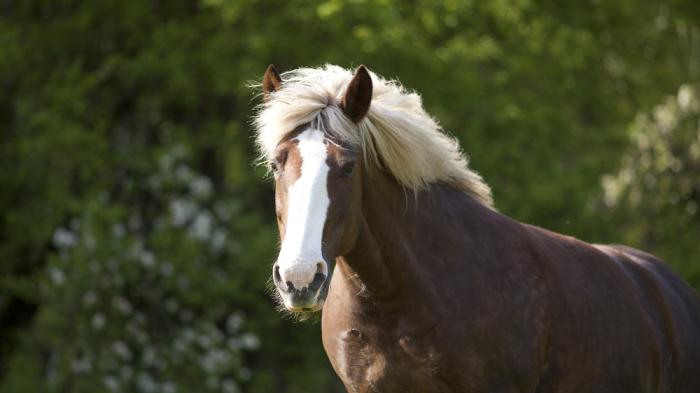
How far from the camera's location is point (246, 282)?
1370 centimetres

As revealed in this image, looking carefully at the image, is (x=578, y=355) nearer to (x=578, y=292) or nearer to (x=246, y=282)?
(x=578, y=292)

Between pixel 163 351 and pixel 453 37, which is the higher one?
pixel 453 37

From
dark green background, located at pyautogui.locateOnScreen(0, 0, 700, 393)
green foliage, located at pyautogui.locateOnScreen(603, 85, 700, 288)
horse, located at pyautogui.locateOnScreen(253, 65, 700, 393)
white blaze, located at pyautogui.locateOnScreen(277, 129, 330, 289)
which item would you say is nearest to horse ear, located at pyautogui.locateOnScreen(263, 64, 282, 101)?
horse, located at pyautogui.locateOnScreen(253, 65, 700, 393)

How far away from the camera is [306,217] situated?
4.32 m

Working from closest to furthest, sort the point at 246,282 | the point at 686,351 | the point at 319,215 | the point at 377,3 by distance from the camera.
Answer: the point at 319,215 < the point at 686,351 < the point at 377,3 < the point at 246,282

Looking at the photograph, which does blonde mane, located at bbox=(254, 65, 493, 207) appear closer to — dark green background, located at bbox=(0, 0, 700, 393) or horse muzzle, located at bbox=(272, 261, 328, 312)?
horse muzzle, located at bbox=(272, 261, 328, 312)

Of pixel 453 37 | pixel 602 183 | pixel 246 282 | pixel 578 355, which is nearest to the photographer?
pixel 578 355

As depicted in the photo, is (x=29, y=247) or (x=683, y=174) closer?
(x=29, y=247)

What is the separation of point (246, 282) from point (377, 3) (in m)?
3.91

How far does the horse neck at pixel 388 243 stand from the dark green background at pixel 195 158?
295 inches

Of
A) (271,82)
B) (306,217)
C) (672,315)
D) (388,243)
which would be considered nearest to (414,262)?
(388,243)

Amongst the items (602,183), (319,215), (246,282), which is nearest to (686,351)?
(319,215)

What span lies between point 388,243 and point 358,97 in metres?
0.68

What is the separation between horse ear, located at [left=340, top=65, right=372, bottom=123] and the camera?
4688 mm
